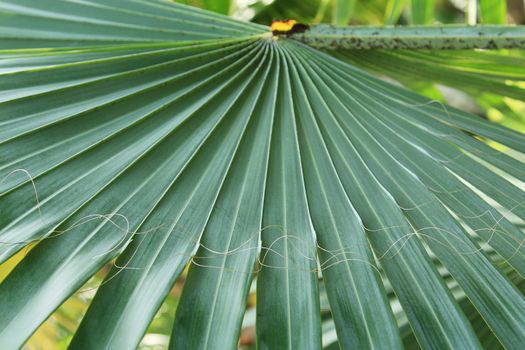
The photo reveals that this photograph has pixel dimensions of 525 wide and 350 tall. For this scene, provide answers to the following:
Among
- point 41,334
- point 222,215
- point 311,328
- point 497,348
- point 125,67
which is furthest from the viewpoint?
point 41,334

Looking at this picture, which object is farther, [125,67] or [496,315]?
[125,67]

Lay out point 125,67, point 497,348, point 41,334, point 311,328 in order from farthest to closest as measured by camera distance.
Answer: point 41,334
point 497,348
point 125,67
point 311,328

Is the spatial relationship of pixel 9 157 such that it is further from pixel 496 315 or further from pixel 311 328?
pixel 496 315

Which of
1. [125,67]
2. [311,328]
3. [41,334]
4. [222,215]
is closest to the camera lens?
[311,328]

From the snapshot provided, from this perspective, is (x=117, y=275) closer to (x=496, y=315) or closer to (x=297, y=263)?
(x=297, y=263)

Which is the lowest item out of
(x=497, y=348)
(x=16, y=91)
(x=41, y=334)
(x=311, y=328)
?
(x=41, y=334)

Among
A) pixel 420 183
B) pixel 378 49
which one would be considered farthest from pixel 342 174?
pixel 378 49

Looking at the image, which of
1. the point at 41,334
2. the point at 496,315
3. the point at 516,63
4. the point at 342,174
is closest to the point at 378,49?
the point at 516,63

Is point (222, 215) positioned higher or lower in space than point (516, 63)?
lower

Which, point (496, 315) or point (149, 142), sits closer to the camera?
point (496, 315)
